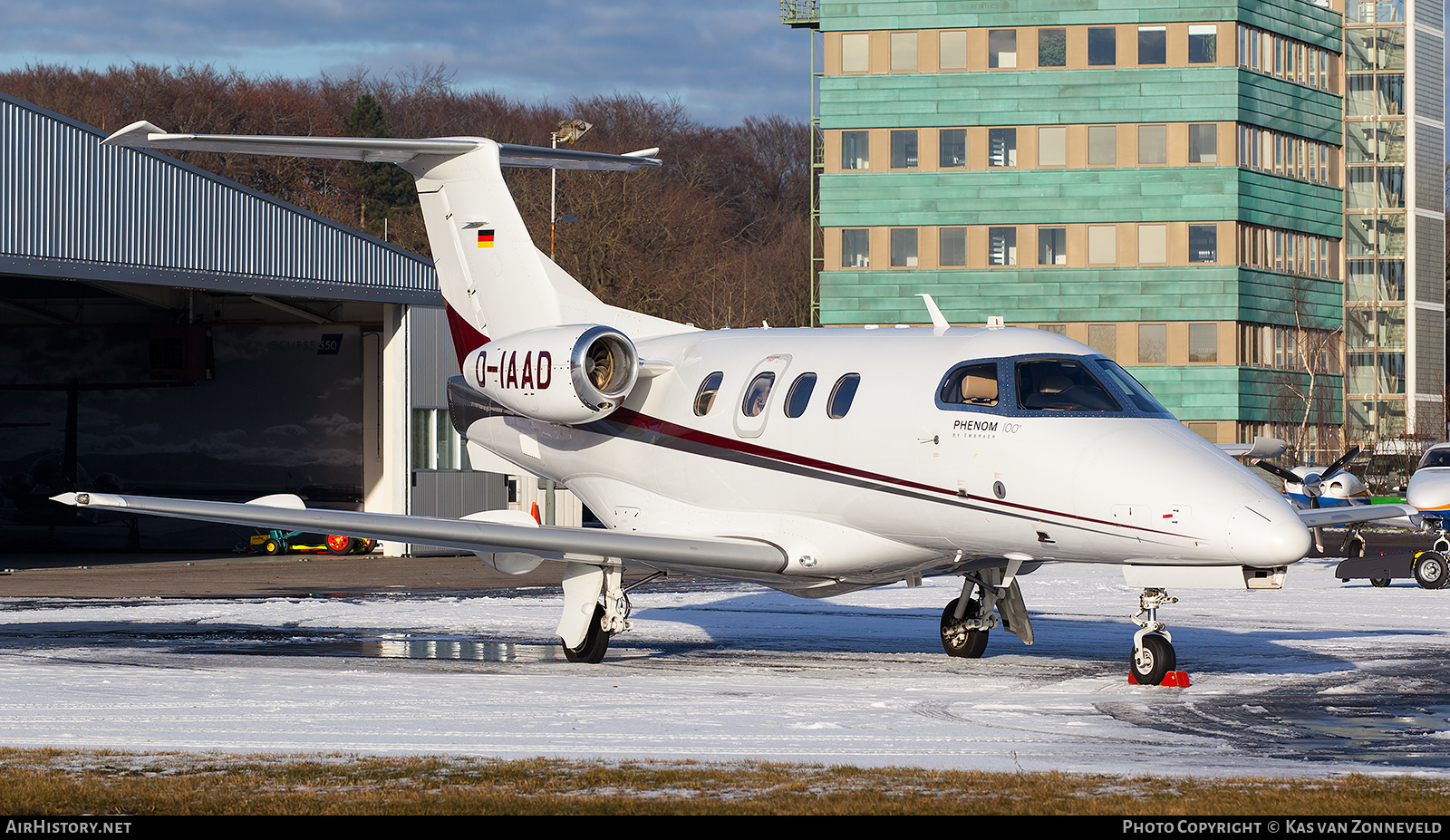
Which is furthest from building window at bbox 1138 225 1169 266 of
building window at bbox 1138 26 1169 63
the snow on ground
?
the snow on ground

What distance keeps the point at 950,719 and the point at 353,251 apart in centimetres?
2421

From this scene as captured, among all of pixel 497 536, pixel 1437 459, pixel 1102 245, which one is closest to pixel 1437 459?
pixel 1437 459

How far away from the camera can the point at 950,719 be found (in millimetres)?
11734

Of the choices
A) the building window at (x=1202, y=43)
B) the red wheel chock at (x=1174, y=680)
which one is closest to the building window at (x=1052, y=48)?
the building window at (x=1202, y=43)

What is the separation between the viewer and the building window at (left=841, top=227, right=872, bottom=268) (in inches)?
2746

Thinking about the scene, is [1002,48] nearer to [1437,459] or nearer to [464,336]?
[1437,459]

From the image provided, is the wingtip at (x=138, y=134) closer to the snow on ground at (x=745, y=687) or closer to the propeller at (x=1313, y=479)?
the snow on ground at (x=745, y=687)

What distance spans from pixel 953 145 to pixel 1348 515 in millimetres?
53945

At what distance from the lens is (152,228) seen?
29.2 metres

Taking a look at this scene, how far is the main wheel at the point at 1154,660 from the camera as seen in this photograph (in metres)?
13.4

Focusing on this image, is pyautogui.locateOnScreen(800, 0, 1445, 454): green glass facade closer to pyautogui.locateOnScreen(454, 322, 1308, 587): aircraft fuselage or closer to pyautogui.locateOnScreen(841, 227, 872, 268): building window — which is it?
pyautogui.locateOnScreen(841, 227, 872, 268): building window

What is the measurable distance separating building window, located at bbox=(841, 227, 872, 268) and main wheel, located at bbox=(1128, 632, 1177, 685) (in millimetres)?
57055

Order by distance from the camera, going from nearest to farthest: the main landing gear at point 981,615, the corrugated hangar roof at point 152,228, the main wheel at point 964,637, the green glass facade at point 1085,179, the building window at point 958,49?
the main landing gear at point 981,615 < the main wheel at point 964,637 < the corrugated hangar roof at point 152,228 < the green glass facade at point 1085,179 < the building window at point 958,49

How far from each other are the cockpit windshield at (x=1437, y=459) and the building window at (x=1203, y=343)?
3554 cm
